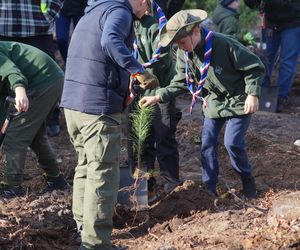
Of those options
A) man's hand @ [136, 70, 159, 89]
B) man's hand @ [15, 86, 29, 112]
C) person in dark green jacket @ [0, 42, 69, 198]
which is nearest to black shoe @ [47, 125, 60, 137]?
person in dark green jacket @ [0, 42, 69, 198]

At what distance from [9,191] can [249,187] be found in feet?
6.66

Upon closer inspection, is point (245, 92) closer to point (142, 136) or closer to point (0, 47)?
point (142, 136)

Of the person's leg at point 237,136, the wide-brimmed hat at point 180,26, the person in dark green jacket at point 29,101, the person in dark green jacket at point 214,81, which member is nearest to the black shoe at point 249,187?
the person in dark green jacket at point 214,81

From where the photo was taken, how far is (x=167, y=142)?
591cm

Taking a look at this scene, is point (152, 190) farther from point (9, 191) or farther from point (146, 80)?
point (146, 80)

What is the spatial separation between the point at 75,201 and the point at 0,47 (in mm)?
1409

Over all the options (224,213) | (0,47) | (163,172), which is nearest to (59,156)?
(163,172)

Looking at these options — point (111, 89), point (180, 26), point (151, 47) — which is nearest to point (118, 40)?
point (111, 89)

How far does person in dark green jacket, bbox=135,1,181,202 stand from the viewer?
5707 millimetres

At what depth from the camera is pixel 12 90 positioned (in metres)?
5.14

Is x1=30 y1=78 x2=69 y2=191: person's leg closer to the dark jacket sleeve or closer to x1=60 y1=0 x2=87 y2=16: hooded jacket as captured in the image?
the dark jacket sleeve

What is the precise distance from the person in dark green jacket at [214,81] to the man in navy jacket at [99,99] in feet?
1.91

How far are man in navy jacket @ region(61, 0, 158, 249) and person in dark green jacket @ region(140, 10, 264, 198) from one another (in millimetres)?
582

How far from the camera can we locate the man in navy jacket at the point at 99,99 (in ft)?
14.8
